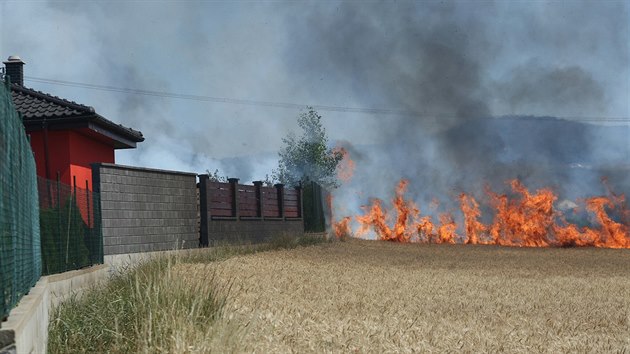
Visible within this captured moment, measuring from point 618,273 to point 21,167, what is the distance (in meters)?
15.5

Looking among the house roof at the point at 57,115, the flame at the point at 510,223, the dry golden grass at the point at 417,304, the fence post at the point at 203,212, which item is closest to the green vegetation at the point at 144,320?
the dry golden grass at the point at 417,304

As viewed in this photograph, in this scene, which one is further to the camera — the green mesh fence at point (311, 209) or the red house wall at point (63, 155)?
the green mesh fence at point (311, 209)

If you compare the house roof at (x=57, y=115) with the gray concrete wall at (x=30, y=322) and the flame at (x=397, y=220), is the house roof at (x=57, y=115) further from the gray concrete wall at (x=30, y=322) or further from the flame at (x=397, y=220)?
the flame at (x=397, y=220)

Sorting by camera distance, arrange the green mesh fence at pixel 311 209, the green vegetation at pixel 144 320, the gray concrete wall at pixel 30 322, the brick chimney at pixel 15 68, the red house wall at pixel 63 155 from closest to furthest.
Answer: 1. the gray concrete wall at pixel 30 322
2. the green vegetation at pixel 144 320
3. the red house wall at pixel 63 155
4. the brick chimney at pixel 15 68
5. the green mesh fence at pixel 311 209

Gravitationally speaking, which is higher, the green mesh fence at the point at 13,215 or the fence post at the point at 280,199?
the fence post at the point at 280,199

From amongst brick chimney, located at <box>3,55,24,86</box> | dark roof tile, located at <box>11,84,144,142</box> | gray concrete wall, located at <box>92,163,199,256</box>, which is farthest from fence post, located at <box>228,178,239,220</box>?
brick chimney, located at <box>3,55,24,86</box>

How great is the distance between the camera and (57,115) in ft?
66.0

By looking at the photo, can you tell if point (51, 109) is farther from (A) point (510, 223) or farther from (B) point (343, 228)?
(A) point (510, 223)

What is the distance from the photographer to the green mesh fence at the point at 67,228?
12547mm

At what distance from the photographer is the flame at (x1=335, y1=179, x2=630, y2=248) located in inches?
1174

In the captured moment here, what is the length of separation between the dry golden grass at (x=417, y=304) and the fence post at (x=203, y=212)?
10.8ft

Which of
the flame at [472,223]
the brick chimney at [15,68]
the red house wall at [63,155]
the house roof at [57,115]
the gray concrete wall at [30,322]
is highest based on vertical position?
the brick chimney at [15,68]

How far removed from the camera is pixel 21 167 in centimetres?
796

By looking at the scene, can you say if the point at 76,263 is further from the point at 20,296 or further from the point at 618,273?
the point at 618,273
